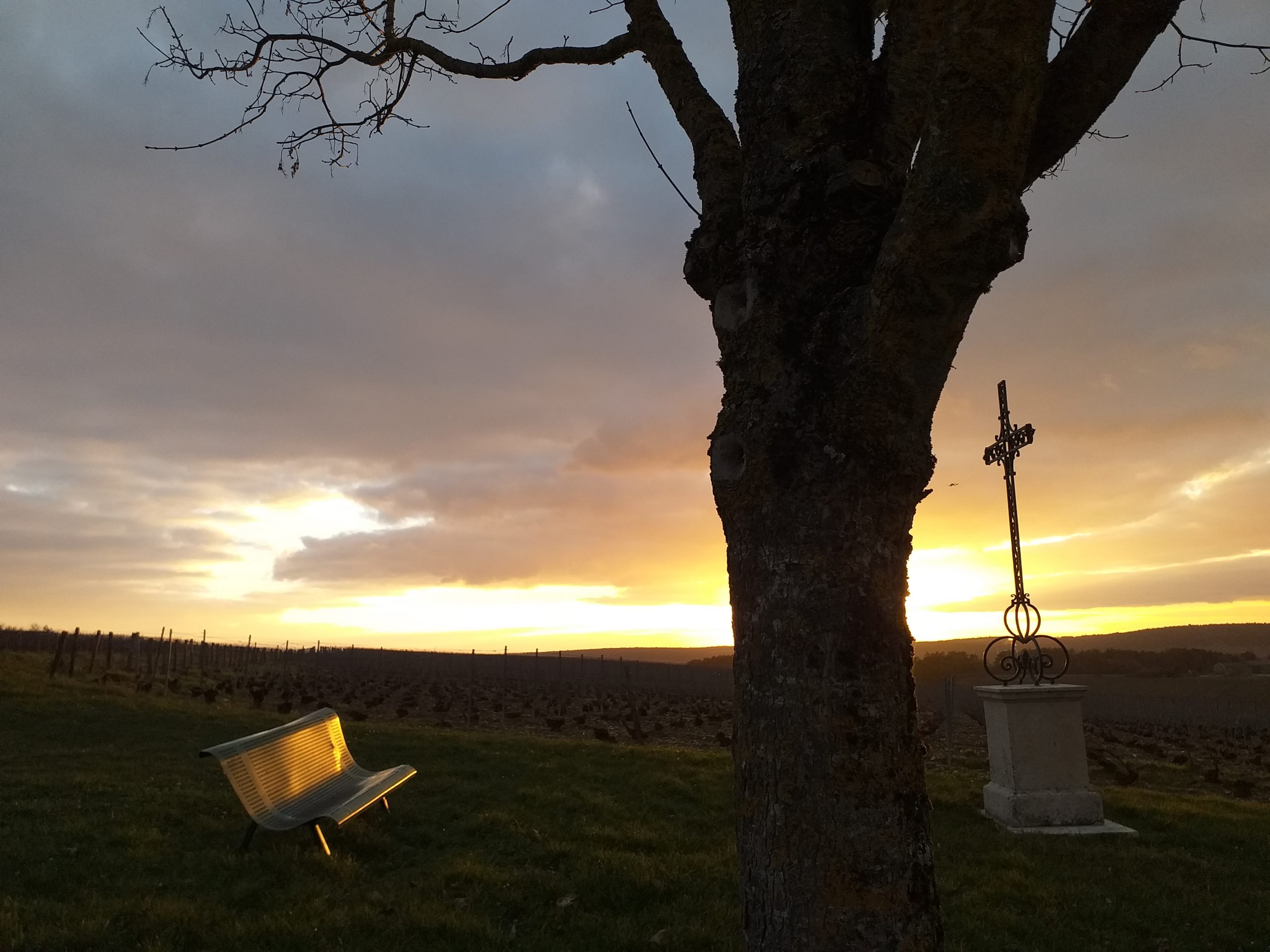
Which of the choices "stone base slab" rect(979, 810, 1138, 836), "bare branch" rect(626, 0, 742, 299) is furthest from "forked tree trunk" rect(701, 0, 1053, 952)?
"stone base slab" rect(979, 810, 1138, 836)

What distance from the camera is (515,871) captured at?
537cm

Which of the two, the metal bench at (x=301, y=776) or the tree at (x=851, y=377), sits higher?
the tree at (x=851, y=377)

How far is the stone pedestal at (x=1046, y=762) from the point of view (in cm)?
707

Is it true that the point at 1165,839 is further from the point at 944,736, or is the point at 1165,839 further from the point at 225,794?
the point at 944,736

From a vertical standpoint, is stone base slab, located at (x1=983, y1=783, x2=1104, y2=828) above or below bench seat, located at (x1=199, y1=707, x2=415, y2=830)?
below

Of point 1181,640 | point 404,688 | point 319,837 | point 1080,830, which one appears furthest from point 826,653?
point 1181,640

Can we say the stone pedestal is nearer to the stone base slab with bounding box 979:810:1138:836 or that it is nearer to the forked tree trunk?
the stone base slab with bounding box 979:810:1138:836

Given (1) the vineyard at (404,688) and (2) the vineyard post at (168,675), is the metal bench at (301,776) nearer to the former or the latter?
(1) the vineyard at (404,688)

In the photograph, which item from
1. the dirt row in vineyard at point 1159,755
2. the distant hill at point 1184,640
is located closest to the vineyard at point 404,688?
the dirt row in vineyard at point 1159,755

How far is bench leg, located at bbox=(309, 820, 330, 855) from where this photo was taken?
18.1ft

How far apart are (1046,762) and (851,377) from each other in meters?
6.87

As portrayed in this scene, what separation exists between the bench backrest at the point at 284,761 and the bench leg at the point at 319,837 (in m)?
0.29

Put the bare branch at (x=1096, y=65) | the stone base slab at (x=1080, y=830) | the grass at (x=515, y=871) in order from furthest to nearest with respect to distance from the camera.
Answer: the stone base slab at (x=1080, y=830) → the grass at (x=515, y=871) → the bare branch at (x=1096, y=65)

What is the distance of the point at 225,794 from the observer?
735 centimetres
